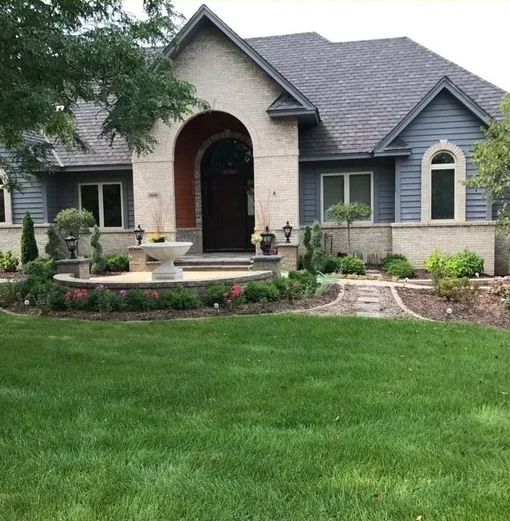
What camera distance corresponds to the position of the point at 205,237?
19.1 metres

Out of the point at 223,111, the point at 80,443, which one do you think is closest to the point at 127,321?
the point at 80,443

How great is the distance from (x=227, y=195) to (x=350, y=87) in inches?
222

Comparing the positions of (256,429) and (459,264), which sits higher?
(459,264)

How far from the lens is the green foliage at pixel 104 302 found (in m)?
10.3

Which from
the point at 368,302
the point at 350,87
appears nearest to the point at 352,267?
the point at 368,302

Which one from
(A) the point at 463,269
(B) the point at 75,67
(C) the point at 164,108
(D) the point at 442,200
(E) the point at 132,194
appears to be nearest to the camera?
(B) the point at 75,67

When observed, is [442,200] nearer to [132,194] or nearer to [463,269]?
[463,269]

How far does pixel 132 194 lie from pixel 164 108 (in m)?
11.9

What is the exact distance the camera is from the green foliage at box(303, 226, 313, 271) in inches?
604

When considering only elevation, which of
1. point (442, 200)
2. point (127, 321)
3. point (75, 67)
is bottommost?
point (127, 321)

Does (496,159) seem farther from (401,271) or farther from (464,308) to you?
(401,271)

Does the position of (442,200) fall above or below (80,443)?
above

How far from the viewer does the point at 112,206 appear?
1909 centimetres

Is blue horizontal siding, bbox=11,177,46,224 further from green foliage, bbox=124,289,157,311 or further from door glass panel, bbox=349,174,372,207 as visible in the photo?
door glass panel, bbox=349,174,372,207
